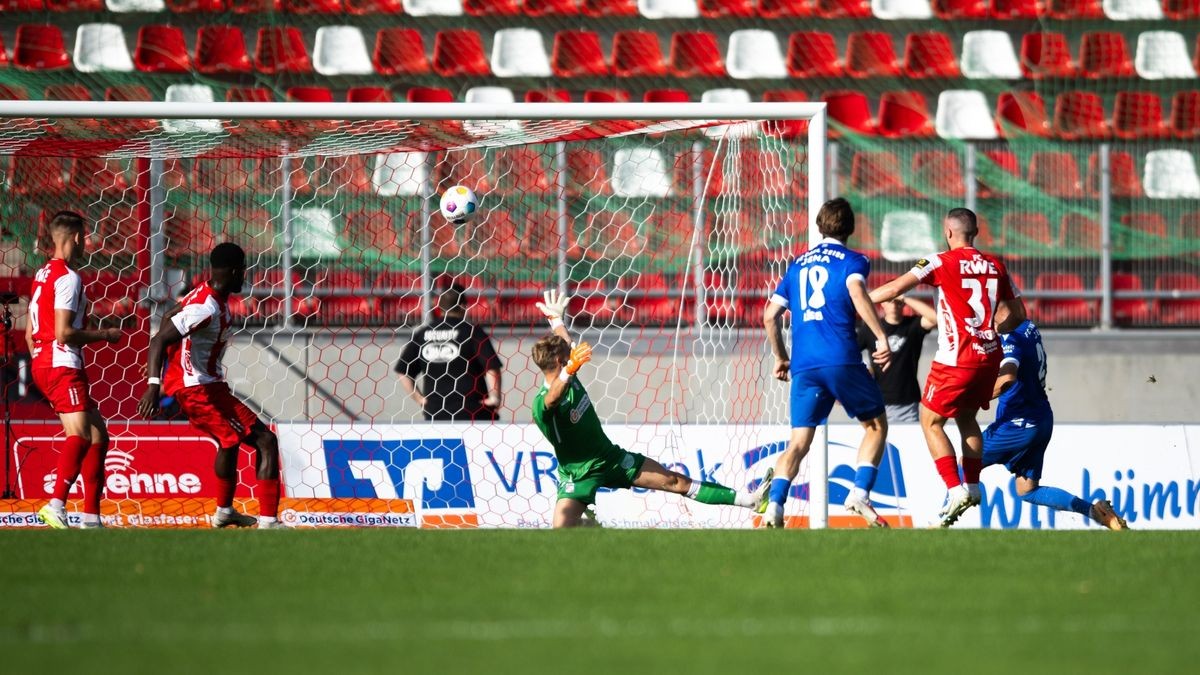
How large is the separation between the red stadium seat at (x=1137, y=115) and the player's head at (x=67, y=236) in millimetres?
10382

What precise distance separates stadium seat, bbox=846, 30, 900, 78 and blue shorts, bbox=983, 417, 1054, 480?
7.20m

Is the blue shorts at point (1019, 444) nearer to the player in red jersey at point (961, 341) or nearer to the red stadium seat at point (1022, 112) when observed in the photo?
the player in red jersey at point (961, 341)

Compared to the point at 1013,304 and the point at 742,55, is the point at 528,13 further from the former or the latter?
the point at 1013,304

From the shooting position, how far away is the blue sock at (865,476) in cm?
794

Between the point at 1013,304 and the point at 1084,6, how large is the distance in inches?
348

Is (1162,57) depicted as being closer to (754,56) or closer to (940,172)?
(754,56)

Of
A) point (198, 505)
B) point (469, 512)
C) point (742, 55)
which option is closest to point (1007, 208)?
point (742, 55)

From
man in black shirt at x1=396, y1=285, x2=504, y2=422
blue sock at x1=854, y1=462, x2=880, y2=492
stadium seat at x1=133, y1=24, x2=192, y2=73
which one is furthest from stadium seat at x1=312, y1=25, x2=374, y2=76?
blue sock at x1=854, y1=462, x2=880, y2=492

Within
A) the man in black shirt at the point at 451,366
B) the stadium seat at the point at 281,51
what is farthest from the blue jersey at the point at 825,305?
the stadium seat at the point at 281,51

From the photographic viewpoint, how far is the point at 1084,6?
52.2 ft

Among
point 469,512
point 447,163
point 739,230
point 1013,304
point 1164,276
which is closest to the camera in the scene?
point 1013,304

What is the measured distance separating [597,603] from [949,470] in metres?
3.58

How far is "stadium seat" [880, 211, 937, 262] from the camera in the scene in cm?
1270

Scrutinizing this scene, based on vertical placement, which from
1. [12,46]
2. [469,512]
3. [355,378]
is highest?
[12,46]
